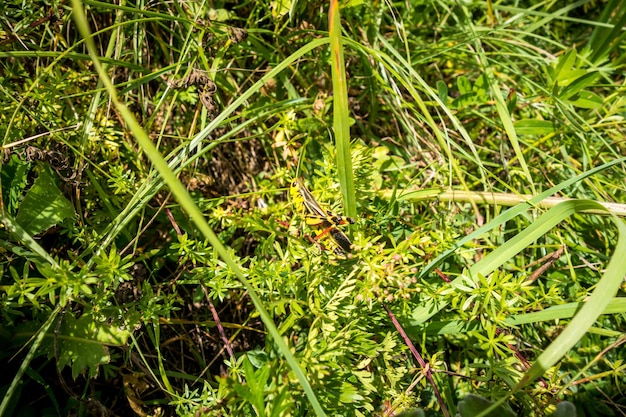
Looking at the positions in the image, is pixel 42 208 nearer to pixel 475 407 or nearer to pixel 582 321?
pixel 475 407

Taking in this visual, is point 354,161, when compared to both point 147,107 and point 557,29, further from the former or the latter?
point 557,29

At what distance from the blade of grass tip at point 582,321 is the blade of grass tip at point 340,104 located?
2.08 feet

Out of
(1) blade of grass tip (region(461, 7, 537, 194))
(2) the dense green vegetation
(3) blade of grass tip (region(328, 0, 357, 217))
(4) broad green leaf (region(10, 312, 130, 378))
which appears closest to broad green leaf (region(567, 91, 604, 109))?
(2) the dense green vegetation

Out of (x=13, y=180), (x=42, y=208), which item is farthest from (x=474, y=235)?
(x=13, y=180)

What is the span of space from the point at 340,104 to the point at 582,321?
80 cm

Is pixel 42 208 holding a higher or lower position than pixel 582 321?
higher

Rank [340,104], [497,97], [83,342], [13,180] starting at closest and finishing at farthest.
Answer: [340,104]
[83,342]
[13,180]
[497,97]

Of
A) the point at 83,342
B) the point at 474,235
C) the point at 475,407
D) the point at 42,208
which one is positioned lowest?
the point at 475,407

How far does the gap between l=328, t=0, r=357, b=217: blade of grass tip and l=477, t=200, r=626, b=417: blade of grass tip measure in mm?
633

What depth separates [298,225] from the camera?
1.59 m

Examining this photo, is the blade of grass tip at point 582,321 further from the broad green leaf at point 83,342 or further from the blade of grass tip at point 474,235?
the broad green leaf at point 83,342

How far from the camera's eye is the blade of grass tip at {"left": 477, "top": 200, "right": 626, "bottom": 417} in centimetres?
111

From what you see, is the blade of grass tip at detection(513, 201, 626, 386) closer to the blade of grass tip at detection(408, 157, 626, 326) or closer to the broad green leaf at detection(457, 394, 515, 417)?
the broad green leaf at detection(457, 394, 515, 417)

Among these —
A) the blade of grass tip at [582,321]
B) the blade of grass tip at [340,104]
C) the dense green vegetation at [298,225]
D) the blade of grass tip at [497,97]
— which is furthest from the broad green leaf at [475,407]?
the blade of grass tip at [497,97]
